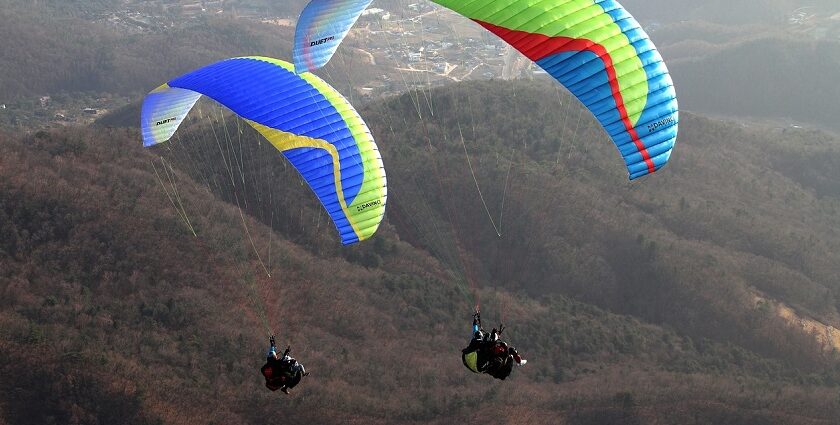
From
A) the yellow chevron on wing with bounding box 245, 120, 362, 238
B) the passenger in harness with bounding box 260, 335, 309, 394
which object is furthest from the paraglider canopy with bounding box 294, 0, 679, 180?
the passenger in harness with bounding box 260, 335, 309, 394

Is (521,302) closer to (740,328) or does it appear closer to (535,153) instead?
(740,328)

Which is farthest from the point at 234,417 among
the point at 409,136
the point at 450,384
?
the point at 409,136

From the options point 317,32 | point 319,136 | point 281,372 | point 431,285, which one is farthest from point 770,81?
point 281,372

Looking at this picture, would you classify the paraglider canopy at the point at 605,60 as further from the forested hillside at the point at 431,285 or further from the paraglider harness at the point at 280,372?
the forested hillside at the point at 431,285

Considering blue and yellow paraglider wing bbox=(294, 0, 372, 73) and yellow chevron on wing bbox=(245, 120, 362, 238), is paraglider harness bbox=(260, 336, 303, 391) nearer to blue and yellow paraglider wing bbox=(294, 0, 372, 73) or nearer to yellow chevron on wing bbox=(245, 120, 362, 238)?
yellow chevron on wing bbox=(245, 120, 362, 238)

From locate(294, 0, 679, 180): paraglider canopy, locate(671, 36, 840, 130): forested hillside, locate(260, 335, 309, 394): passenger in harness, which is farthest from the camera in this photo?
locate(671, 36, 840, 130): forested hillside

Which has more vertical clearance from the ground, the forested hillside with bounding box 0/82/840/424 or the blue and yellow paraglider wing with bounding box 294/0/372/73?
the blue and yellow paraglider wing with bounding box 294/0/372/73

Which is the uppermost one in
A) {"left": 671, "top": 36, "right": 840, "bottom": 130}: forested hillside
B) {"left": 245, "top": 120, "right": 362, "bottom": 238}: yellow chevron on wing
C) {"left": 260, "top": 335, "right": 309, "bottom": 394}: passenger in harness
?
{"left": 245, "top": 120, "right": 362, "bottom": 238}: yellow chevron on wing
